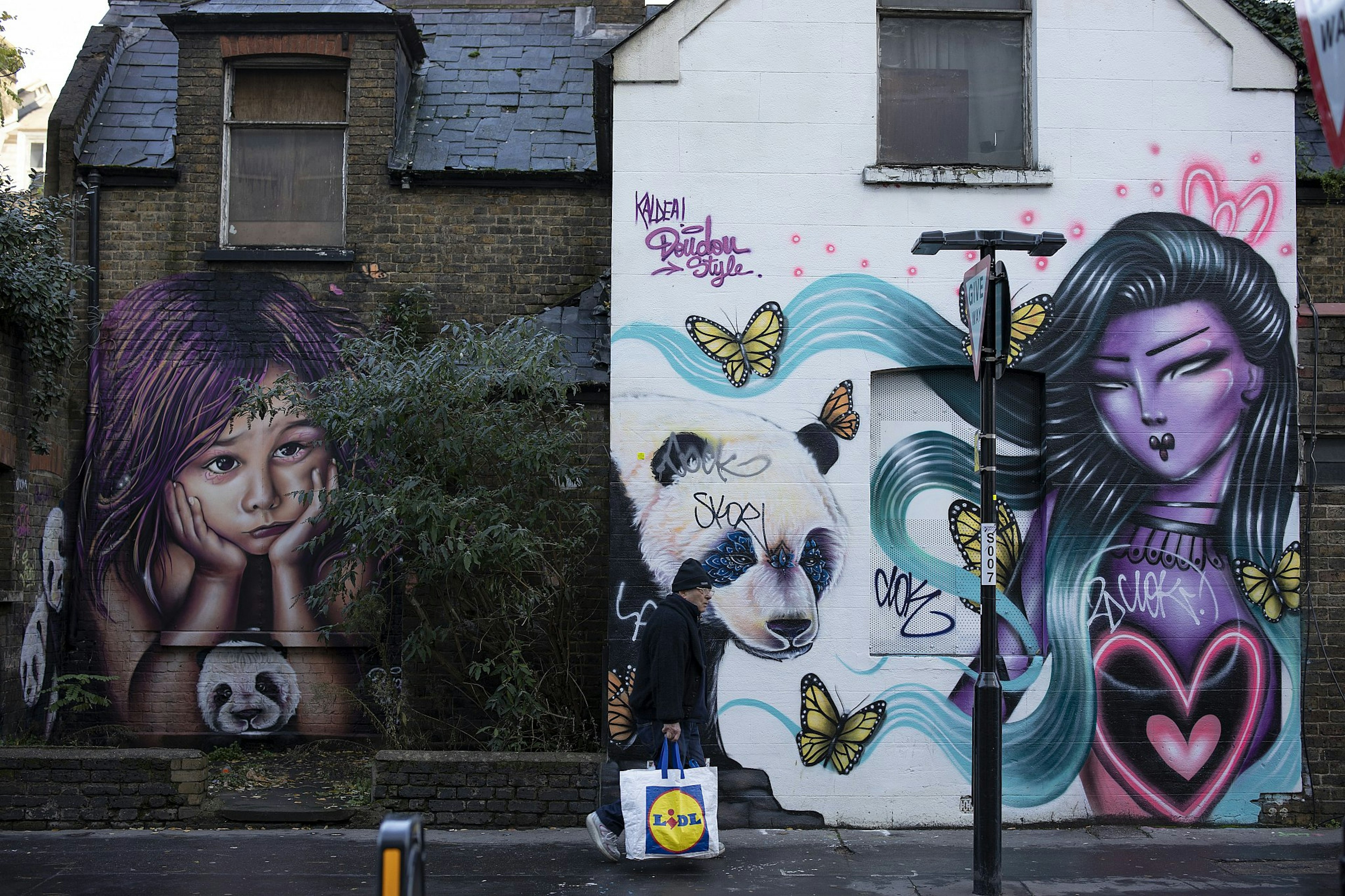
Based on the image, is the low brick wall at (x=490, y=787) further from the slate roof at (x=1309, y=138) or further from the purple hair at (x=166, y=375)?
the slate roof at (x=1309, y=138)

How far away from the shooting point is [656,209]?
8.98 meters

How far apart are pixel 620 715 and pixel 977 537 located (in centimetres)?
301

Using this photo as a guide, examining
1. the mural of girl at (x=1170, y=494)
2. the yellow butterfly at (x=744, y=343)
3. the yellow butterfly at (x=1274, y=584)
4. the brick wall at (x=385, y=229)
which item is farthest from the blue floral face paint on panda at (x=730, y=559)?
the yellow butterfly at (x=1274, y=584)

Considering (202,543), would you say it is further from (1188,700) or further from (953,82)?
(1188,700)

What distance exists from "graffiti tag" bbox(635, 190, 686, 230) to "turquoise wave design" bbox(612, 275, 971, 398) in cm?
79

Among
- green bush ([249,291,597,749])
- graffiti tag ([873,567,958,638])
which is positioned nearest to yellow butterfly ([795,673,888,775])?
graffiti tag ([873,567,958,638])

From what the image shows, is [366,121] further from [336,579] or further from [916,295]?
[916,295]

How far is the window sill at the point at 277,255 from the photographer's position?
420 inches

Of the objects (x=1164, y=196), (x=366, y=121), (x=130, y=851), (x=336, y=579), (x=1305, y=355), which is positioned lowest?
(x=130, y=851)

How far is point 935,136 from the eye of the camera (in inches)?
366

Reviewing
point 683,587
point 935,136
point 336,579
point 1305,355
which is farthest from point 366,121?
point 1305,355

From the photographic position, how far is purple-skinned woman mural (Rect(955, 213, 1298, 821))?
8.71 metres

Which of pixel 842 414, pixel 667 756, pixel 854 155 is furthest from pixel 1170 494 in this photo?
pixel 667 756

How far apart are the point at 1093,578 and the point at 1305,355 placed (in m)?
2.48
